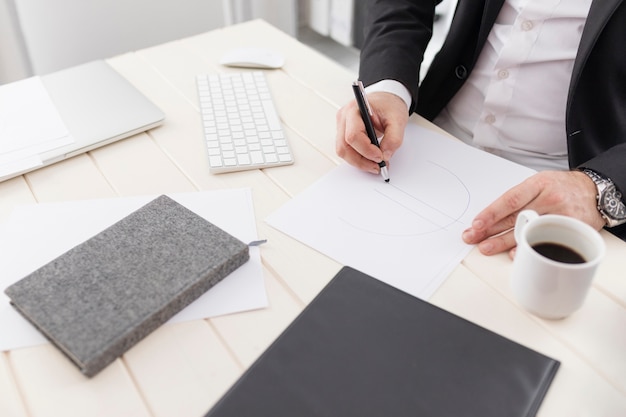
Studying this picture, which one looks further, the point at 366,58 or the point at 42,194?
the point at 366,58

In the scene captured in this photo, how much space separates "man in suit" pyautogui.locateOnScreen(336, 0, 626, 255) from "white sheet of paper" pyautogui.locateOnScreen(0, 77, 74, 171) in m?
0.44

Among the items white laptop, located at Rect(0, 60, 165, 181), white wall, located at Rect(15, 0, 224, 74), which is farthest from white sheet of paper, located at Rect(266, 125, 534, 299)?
white wall, located at Rect(15, 0, 224, 74)

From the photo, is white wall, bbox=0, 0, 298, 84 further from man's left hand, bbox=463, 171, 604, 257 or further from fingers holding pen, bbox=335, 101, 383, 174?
man's left hand, bbox=463, 171, 604, 257

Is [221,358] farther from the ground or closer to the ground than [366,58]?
closer to the ground

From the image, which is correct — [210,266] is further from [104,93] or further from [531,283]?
[104,93]

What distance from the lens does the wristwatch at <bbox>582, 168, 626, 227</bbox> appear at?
70cm

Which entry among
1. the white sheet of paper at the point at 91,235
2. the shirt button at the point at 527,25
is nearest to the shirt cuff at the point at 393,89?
the shirt button at the point at 527,25

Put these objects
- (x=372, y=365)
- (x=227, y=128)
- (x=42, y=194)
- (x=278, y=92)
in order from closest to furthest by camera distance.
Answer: (x=372, y=365), (x=42, y=194), (x=227, y=128), (x=278, y=92)

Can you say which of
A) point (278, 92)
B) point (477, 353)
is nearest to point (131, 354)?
point (477, 353)

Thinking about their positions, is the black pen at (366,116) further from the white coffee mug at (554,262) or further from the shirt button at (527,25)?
the shirt button at (527,25)

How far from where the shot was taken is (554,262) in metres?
0.53

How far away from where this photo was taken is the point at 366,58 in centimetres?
101

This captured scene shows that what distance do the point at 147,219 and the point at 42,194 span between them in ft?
0.67

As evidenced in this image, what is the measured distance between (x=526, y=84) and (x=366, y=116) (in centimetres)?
34
